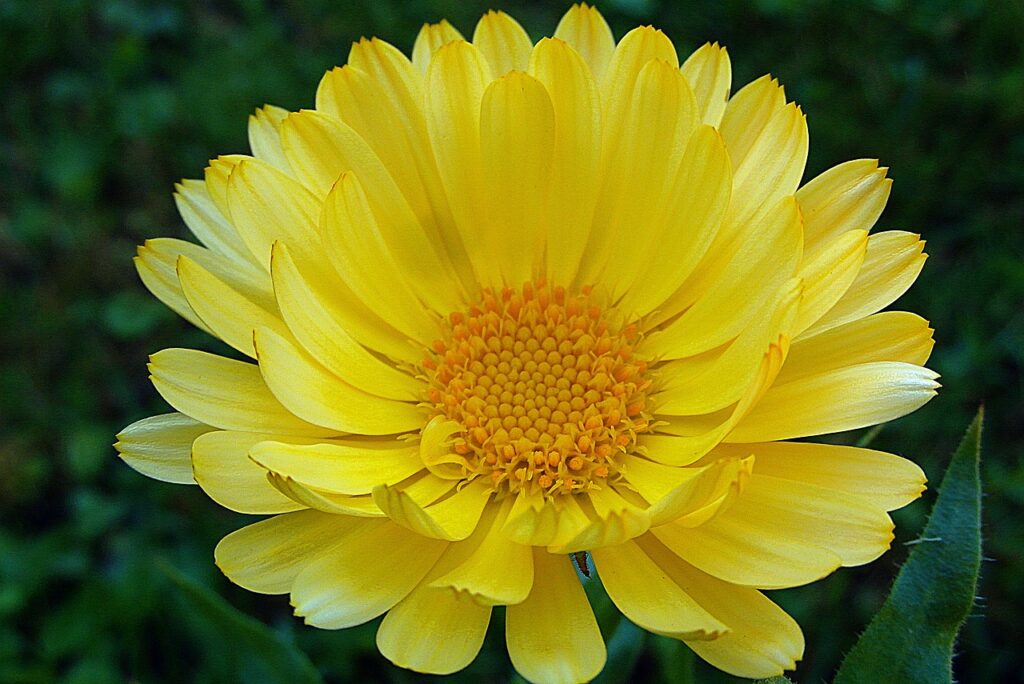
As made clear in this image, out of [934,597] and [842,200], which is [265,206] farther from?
[934,597]

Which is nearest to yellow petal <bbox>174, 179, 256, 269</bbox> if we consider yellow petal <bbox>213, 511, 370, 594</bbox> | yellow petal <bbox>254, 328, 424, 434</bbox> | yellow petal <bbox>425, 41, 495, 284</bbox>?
yellow petal <bbox>254, 328, 424, 434</bbox>

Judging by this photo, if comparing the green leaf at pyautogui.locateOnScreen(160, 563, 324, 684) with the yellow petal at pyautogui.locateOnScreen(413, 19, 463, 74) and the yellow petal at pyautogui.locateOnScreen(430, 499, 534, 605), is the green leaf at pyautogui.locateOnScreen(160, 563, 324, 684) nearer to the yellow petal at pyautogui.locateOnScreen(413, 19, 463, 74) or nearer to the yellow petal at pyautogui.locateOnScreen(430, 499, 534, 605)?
the yellow petal at pyautogui.locateOnScreen(430, 499, 534, 605)

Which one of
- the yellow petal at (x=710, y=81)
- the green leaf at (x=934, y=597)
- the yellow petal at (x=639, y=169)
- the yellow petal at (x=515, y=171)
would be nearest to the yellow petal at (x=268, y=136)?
the yellow petal at (x=515, y=171)

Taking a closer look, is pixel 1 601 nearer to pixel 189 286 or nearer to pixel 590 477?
pixel 189 286

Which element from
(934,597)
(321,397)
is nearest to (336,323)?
(321,397)

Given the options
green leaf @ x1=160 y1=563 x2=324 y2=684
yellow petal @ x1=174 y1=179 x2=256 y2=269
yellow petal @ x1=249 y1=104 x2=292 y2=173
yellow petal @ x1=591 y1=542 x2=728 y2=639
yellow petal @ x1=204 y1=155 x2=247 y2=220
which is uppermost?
yellow petal @ x1=249 y1=104 x2=292 y2=173

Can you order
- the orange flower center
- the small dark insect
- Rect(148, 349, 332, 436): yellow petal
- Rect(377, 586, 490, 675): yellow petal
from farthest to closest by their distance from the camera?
the orange flower center
Rect(148, 349, 332, 436): yellow petal
the small dark insect
Rect(377, 586, 490, 675): yellow petal

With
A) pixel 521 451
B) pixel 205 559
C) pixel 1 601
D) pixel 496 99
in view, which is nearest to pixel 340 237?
pixel 496 99

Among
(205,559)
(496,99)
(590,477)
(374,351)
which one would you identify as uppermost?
(496,99)
